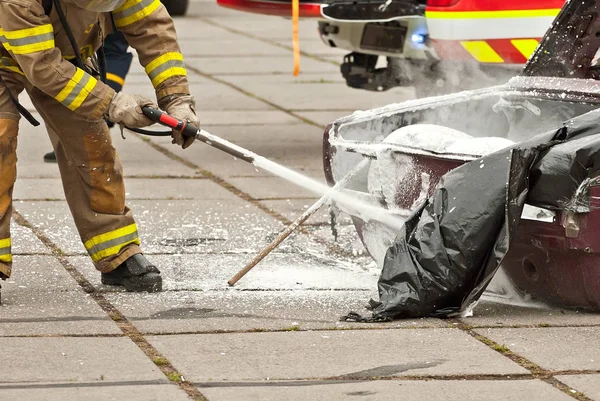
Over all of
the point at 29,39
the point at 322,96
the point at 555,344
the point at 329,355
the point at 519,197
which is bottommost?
the point at 322,96

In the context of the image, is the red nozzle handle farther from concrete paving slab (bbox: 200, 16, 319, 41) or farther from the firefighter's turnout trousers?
concrete paving slab (bbox: 200, 16, 319, 41)

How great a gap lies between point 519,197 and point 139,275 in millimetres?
1654

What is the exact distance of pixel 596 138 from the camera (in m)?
4.49

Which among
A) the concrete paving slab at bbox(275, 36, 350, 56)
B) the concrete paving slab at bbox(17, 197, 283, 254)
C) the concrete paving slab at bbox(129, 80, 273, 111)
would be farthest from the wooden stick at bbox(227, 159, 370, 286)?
the concrete paving slab at bbox(275, 36, 350, 56)

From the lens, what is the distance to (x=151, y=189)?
7.31 meters

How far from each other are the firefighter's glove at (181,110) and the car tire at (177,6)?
1012cm

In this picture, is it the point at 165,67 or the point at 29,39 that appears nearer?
the point at 29,39

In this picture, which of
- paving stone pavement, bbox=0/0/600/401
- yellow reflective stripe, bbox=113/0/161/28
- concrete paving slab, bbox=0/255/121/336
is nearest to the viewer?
paving stone pavement, bbox=0/0/600/401

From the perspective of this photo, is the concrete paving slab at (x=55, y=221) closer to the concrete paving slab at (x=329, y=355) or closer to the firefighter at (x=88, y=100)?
the firefighter at (x=88, y=100)

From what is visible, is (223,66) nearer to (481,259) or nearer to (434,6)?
(434,6)

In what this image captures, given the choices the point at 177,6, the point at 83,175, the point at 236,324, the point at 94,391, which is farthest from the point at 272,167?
the point at 177,6

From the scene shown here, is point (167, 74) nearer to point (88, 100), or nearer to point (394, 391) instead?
point (88, 100)

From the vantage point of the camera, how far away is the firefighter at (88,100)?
4754mm

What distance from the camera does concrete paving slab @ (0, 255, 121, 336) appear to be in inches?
182
